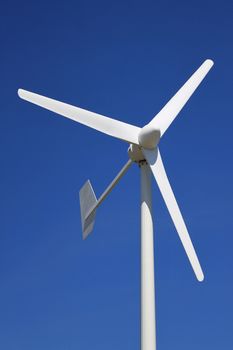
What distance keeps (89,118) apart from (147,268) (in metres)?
6.16

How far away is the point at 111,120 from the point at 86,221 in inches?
247

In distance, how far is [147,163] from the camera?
20.5 m

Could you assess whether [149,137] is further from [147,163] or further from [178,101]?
[178,101]

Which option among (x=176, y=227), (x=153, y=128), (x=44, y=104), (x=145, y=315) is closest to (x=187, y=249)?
(x=176, y=227)

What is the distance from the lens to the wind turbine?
17891 millimetres

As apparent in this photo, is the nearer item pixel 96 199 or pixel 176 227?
pixel 176 227

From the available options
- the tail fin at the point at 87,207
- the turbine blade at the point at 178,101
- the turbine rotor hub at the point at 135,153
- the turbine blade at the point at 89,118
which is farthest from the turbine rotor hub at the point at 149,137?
the tail fin at the point at 87,207

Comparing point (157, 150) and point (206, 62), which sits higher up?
point (206, 62)

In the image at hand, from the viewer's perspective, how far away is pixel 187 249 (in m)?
19.0

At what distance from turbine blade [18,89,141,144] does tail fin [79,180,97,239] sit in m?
4.41

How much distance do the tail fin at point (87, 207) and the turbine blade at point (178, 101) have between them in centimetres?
516

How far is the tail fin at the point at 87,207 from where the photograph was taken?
2422 centimetres

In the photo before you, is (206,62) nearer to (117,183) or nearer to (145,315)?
(117,183)

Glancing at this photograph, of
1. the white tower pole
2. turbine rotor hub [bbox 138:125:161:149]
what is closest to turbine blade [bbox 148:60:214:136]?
turbine rotor hub [bbox 138:125:161:149]
